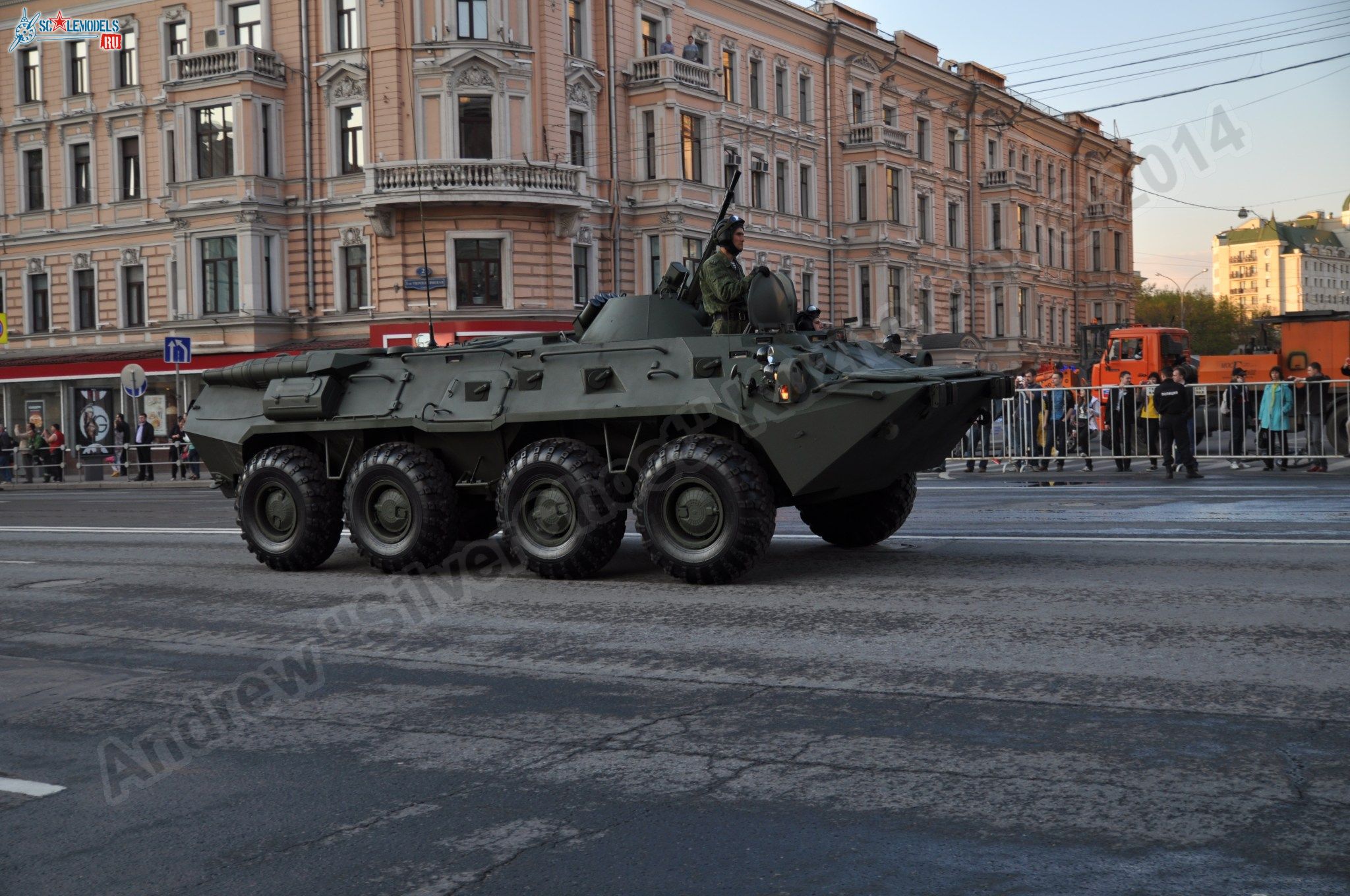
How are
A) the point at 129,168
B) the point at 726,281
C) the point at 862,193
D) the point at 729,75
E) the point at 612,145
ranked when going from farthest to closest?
the point at 862,193 → the point at 729,75 → the point at 129,168 → the point at 612,145 → the point at 726,281

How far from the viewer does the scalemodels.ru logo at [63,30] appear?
42.0 meters

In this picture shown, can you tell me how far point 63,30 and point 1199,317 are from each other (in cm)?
9076

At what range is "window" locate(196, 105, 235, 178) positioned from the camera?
39562 millimetres

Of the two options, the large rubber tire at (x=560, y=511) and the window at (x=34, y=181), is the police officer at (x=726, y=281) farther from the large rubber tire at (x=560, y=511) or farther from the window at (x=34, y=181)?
the window at (x=34, y=181)

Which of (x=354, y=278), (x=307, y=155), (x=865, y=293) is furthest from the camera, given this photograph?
(x=865, y=293)

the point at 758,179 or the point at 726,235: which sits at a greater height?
the point at 758,179

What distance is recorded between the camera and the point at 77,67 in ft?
142

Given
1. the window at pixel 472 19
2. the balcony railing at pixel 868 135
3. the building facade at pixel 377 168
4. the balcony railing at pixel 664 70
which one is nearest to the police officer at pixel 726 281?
the building facade at pixel 377 168

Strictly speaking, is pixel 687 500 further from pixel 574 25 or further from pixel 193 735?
pixel 574 25

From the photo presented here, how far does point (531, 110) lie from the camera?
1490 inches

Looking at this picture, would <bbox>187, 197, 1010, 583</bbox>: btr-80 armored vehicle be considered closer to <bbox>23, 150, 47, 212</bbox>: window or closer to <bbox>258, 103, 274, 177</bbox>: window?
<bbox>258, 103, 274, 177</bbox>: window

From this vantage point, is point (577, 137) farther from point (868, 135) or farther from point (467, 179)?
point (868, 135)

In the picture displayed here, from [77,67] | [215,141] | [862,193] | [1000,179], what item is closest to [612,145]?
[215,141]

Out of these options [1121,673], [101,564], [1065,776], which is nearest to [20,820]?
[1065,776]
